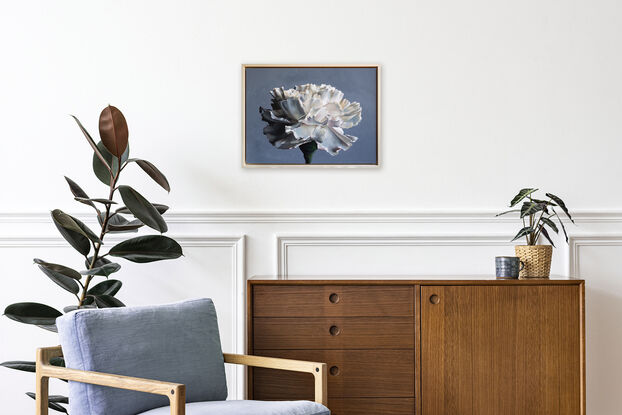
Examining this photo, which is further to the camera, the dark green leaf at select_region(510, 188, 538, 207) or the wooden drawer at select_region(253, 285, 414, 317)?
the dark green leaf at select_region(510, 188, 538, 207)

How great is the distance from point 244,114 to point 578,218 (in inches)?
69.3

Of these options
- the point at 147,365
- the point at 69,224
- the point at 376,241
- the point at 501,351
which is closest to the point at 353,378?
the point at 501,351

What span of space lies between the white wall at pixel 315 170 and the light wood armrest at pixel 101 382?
3.32ft

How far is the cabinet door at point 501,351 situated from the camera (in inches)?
101

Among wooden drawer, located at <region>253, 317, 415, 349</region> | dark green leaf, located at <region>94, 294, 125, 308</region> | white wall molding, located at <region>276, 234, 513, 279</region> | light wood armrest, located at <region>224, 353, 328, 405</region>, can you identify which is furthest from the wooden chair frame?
white wall molding, located at <region>276, 234, 513, 279</region>

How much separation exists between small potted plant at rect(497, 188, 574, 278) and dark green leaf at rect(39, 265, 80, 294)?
199 cm

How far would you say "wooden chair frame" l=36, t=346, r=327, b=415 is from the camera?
181 centimetres

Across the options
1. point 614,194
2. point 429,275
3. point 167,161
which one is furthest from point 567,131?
point 167,161

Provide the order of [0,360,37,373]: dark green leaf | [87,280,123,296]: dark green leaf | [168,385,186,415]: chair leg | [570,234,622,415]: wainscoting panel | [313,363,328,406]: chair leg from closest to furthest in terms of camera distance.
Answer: [168,385,186,415]: chair leg, [313,363,328,406]: chair leg, [0,360,37,373]: dark green leaf, [87,280,123,296]: dark green leaf, [570,234,622,415]: wainscoting panel

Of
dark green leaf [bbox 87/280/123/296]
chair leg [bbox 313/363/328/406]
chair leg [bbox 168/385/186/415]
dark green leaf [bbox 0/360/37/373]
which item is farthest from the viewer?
dark green leaf [bbox 87/280/123/296]

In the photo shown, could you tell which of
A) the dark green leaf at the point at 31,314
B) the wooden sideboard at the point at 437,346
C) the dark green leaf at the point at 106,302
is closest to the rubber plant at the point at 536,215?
the wooden sideboard at the point at 437,346

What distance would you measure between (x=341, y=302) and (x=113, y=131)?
121cm

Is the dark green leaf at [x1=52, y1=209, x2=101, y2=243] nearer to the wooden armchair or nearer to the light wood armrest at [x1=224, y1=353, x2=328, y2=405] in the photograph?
the wooden armchair

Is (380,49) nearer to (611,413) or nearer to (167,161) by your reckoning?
(167,161)
